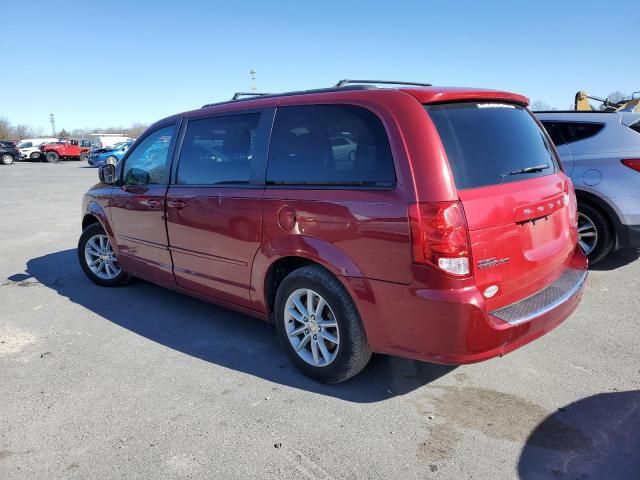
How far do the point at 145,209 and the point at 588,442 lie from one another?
3.84 meters

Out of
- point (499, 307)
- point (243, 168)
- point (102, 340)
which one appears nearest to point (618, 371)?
point (499, 307)

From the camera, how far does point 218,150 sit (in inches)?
153

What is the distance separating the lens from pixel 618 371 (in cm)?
329

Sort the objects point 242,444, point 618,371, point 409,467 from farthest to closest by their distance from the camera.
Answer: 1. point 618,371
2. point 242,444
3. point 409,467

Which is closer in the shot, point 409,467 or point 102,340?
point 409,467

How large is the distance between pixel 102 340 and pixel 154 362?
0.71 m

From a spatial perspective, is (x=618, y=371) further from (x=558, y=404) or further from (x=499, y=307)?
(x=499, y=307)

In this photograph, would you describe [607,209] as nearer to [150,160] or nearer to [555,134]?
[555,134]

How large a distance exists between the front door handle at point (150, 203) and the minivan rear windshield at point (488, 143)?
2628 millimetres

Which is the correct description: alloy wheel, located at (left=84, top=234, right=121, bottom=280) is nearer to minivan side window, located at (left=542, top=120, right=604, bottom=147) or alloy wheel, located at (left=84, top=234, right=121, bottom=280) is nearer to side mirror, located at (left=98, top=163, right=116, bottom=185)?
side mirror, located at (left=98, top=163, right=116, bottom=185)

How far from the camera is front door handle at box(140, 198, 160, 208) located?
4.36 m

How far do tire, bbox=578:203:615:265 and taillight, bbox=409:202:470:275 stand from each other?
3.54 metres

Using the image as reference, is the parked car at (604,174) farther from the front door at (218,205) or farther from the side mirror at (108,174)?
the side mirror at (108,174)

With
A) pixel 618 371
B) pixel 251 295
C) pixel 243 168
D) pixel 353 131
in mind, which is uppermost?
pixel 353 131
